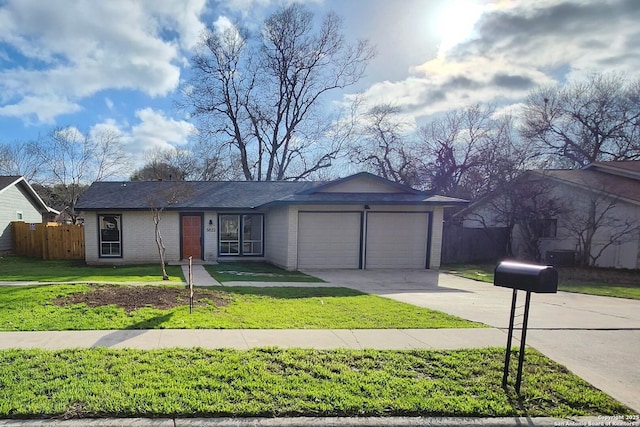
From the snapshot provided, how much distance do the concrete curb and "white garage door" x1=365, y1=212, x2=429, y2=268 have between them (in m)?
11.2

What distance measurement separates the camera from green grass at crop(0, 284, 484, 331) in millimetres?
5492

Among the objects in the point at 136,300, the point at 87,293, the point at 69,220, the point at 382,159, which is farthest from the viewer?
the point at 69,220

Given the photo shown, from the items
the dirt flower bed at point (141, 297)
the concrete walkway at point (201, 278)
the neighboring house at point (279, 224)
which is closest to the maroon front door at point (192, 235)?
the neighboring house at point (279, 224)

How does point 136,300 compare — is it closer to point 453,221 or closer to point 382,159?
point 453,221

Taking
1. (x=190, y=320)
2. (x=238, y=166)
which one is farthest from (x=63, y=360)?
(x=238, y=166)

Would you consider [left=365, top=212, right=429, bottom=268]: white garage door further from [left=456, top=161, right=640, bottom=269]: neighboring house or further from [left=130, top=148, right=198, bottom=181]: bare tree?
[left=130, top=148, right=198, bottom=181]: bare tree

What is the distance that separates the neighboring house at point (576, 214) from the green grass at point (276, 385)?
50.1ft

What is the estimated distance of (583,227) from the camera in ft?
53.4

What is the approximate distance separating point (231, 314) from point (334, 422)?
3771 mm

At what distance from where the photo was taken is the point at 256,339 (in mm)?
4910

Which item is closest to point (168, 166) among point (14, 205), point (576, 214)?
point (14, 205)

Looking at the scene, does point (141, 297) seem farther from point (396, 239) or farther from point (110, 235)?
point (110, 235)

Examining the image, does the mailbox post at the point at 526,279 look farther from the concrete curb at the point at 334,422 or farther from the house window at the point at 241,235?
the house window at the point at 241,235

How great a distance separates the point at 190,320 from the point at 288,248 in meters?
7.94
